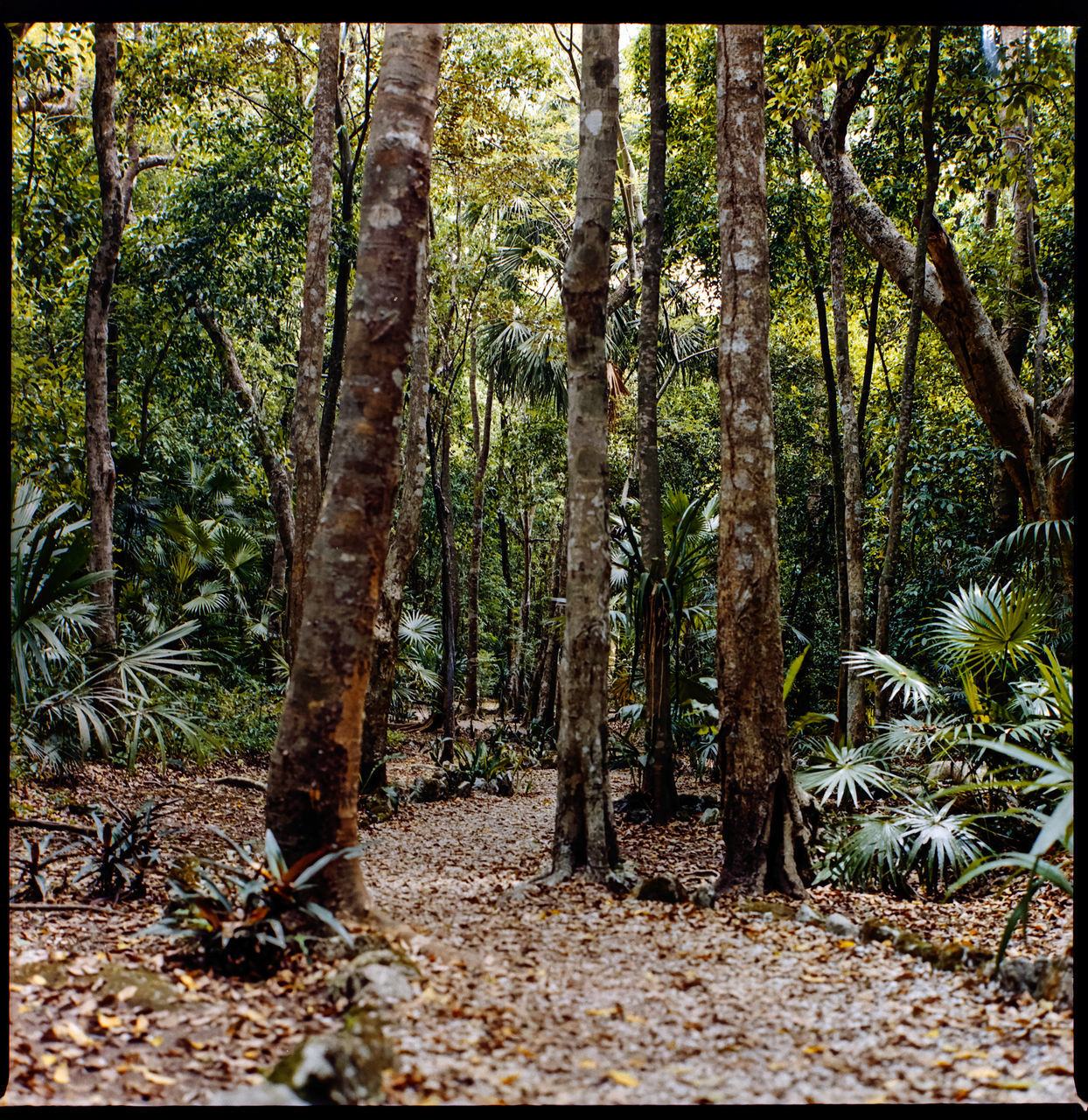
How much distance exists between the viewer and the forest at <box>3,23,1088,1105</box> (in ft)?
8.98

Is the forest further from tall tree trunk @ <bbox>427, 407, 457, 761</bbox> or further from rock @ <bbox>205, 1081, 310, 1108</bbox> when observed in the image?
tall tree trunk @ <bbox>427, 407, 457, 761</bbox>

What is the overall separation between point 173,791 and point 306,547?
2314 mm

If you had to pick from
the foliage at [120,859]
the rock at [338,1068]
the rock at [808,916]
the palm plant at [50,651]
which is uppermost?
the palm plant at [50,651]

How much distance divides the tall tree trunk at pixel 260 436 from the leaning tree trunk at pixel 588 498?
6.40 m

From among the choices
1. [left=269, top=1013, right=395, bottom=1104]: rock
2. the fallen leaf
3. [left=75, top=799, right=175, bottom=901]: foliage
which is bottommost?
the fallen leaf

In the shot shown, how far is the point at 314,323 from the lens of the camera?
7.19 metres

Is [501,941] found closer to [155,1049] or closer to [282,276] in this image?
[155,1049]

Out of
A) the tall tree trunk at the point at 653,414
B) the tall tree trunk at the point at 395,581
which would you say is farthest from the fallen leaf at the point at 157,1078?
the tall tree trunk at the point at 395,581

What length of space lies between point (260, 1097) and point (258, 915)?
28.8 inches

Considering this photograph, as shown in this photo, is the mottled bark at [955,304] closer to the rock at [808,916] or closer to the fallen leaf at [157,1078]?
→ the rock at [808,916]

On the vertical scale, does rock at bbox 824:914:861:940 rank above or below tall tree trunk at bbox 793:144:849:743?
below

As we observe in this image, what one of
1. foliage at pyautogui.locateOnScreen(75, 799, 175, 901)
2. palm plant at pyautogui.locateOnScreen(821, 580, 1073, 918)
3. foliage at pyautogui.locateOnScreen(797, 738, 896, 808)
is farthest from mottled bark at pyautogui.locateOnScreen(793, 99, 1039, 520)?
foliage at pyautogui.locateOnScreen(75, 799, 175, 901)

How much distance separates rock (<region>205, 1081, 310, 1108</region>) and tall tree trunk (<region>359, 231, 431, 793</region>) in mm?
4352

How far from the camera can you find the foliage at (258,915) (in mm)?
2861
